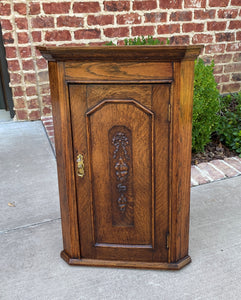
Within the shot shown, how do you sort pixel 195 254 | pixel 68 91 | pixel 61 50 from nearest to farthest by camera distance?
pixel 61 50, pixel 68 91, pixel 195 254

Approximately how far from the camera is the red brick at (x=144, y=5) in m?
4.65

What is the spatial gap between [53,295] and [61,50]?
1.31m

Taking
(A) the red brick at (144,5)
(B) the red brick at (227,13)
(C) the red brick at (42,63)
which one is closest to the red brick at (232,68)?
(B) the red brick at (227,13)

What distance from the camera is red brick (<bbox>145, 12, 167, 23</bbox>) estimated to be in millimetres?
4742

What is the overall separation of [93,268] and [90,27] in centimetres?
350

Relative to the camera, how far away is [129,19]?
4.68 metres

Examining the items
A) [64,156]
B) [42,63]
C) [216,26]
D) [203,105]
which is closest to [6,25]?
[42,63]

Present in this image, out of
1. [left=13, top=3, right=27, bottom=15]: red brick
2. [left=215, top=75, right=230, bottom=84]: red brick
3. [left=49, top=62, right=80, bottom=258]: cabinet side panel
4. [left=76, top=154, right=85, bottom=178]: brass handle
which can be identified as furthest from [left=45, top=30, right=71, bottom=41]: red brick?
[left=76, top=154, right=85, bottom=178]: brass handle

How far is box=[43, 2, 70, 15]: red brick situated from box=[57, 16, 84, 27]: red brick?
0.28 feet

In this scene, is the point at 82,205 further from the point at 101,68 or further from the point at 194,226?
the point at 194,226

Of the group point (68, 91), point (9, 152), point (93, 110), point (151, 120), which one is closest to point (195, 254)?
point (151, 120)

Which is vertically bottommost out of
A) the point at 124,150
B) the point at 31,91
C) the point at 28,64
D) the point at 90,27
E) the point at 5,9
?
the point at 31,91

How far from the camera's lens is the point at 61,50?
1603 millimetres

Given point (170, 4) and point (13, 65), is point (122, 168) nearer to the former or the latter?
point (13, 65)
